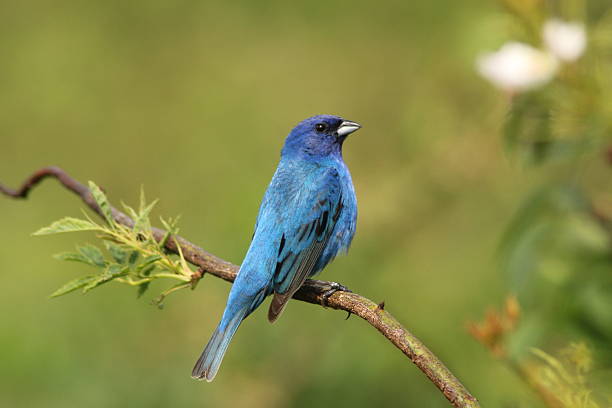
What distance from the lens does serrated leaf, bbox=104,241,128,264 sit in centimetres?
213

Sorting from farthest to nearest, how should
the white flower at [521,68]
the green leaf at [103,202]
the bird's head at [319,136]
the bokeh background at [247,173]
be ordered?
the bird's head at [319,136] → the bokeh background at [247,173] → the white flower at [521,68] → the green leaf at [103,202]

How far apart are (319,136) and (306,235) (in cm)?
86

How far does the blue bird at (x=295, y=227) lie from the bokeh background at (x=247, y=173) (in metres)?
0.42

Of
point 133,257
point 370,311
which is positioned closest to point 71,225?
point 133,257

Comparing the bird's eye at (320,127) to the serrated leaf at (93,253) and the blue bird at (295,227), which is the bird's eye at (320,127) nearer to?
the blue bird at (295,227)

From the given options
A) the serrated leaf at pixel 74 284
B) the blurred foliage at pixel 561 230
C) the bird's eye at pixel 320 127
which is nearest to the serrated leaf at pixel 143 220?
the serrated leaf at pixel 74 284

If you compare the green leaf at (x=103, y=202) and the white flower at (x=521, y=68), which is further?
the white flower at (x=521, y=68)

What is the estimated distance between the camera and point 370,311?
1.86 m

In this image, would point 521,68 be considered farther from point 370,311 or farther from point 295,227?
point 295,227

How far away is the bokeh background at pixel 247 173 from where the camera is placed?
12.9 ft

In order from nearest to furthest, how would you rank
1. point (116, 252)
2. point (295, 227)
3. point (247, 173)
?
point (116, 252)
point (295, 227)
point (247, 173)

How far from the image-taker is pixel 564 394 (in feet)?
5.76

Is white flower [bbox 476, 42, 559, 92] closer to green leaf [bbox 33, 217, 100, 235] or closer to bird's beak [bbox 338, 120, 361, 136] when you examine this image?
green leaf [bbox 33, 217, 100, 235]

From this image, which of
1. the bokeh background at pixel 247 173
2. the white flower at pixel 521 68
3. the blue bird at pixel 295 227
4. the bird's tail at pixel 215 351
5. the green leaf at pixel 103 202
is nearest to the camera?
the green leaf at pixel 103 202
